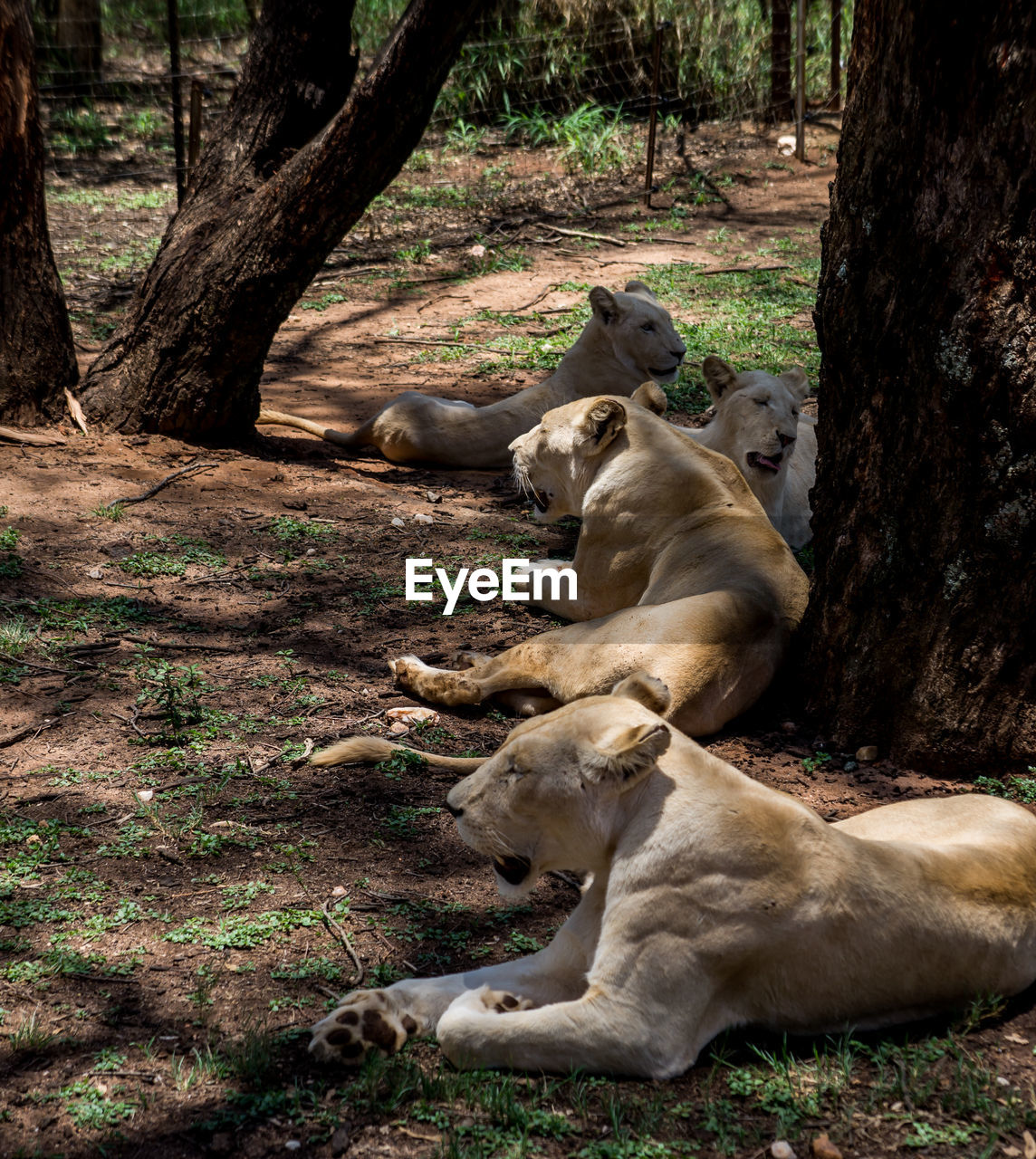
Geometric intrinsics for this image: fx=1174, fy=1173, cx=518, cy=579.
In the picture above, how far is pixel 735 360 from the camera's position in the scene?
8922mm

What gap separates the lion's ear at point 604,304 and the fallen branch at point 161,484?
2751mm

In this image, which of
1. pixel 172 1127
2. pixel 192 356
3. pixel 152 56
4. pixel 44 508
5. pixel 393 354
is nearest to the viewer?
pixel 172 1127

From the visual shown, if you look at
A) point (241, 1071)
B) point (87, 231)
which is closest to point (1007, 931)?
point (241, 1071)

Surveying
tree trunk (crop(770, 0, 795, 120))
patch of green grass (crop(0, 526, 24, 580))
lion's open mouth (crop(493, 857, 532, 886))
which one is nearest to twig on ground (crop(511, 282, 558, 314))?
patch of green grass (crop(0, 526, 24, 580))

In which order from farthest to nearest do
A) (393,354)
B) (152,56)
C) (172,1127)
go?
(152,56), (393,354), (172,1127)

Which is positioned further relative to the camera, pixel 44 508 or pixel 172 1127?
pixel 44 508

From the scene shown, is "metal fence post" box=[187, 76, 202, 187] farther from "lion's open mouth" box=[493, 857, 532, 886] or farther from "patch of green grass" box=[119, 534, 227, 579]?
"lion's open mouth" box=[493, 857, 532, 886]

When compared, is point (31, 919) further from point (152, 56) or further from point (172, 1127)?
point (152, 56)

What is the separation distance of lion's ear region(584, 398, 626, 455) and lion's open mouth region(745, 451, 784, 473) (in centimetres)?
96

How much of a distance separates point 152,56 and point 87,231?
31.6 ft

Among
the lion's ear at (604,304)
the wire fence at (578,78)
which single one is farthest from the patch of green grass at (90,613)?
the wire fence at (578,78)

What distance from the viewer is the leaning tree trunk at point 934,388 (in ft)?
11.5

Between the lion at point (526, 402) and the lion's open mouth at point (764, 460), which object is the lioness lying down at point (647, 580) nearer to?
the lion's open mouth at point (764, 460)

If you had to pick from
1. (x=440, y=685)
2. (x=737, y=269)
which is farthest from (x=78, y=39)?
(x=440, y=685)
